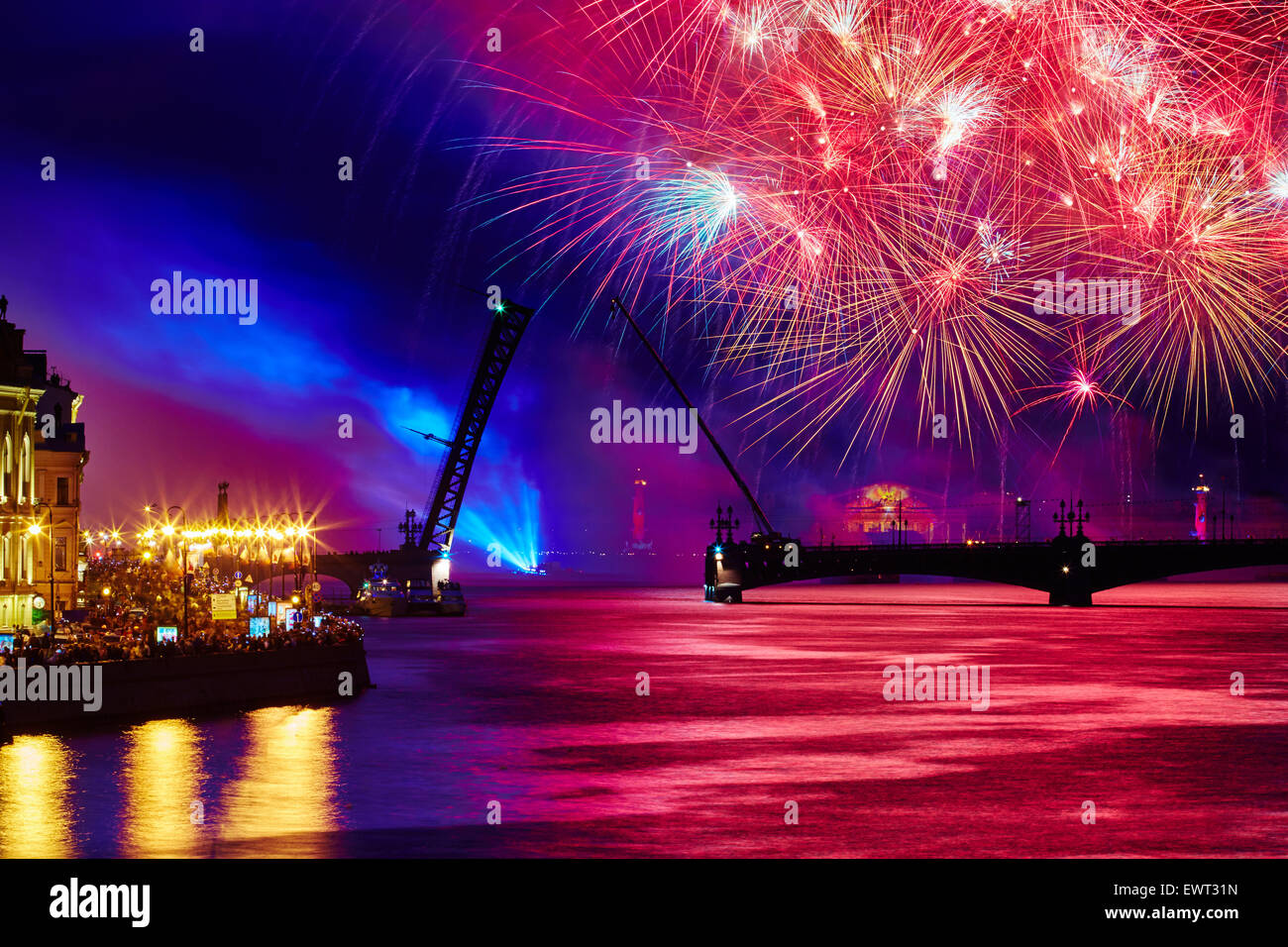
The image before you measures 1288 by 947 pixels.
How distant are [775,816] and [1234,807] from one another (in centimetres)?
676

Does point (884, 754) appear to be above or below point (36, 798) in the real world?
below

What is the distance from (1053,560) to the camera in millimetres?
123125

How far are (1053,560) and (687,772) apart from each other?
343 ft

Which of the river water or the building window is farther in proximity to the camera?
the building window

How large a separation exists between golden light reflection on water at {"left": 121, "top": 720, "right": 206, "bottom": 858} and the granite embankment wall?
3.24 feet

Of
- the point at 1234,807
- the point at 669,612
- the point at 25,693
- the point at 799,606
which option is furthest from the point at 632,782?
the point at 799,606

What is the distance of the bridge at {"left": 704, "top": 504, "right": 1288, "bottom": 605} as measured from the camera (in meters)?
113

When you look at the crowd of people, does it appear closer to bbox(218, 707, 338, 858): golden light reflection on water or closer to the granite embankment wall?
the granite embankment wall

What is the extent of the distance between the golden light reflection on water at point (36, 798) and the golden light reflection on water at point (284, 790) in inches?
76.2

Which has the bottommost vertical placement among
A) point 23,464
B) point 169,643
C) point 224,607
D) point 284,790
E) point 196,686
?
point 284,790

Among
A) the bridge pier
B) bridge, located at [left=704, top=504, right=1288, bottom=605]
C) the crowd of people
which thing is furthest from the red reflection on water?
the bridge pier

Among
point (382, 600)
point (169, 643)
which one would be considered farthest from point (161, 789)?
point (382, 600)

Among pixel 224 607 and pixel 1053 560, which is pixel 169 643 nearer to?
pixel 224 607

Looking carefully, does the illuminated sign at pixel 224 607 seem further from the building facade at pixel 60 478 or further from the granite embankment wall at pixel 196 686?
the building facade at pixel 60 478
